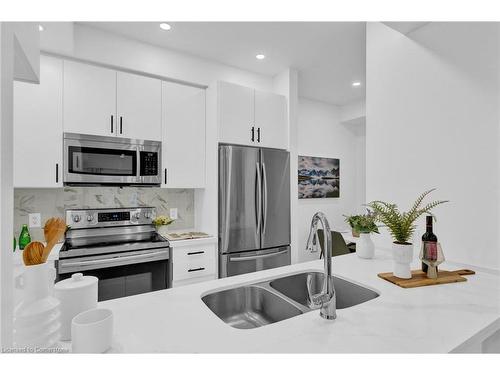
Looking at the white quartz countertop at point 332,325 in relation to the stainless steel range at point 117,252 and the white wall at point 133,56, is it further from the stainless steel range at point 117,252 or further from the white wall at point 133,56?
the white wall at point 133,56

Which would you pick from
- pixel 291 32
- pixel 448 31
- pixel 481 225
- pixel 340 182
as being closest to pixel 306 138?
pixel 340 182

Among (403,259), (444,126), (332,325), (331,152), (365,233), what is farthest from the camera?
(331,152)

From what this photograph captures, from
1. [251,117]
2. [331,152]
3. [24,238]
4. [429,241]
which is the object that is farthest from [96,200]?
[331,152]

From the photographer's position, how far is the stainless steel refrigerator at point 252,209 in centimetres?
262

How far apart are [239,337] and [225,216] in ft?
6.05

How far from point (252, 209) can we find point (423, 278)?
1.68 metres

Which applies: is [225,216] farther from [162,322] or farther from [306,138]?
[306,138]

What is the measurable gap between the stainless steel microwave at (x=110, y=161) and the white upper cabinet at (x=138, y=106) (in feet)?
0.28

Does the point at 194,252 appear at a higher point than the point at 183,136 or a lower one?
lower

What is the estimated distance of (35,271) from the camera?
681 millimetres

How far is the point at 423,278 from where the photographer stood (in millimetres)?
1263

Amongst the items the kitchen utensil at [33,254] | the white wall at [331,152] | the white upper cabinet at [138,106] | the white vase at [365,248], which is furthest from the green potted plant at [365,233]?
the white wall at [331,152]

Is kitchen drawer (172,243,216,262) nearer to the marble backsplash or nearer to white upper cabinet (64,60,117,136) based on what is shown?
the marble backsplash

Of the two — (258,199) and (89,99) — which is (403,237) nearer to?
(258,199)
